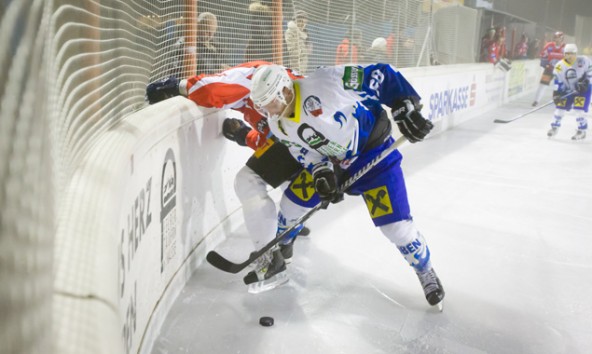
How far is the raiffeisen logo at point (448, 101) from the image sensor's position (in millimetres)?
6598

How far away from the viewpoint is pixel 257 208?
2438mm

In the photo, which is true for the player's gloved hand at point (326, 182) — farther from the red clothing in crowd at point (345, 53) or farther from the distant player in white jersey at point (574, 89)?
the distant player in white jersey at point (574, 89)

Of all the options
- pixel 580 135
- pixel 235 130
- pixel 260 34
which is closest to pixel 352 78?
pixel 235 130

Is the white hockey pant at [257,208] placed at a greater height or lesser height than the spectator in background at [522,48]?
lesser

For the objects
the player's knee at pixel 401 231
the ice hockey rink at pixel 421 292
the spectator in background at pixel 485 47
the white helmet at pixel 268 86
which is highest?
the spectator in background at pixel 485 47

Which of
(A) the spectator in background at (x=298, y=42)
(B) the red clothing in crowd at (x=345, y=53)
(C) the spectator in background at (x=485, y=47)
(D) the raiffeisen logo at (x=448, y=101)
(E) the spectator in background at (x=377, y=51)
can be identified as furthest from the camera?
(C) the spectator in background at (x=485, y=47)

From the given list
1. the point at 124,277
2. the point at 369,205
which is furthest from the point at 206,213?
the point at 124,277

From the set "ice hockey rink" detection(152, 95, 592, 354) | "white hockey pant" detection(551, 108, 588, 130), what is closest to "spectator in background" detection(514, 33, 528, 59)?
"white hockey pant" detection(551, 108, 588, 130)

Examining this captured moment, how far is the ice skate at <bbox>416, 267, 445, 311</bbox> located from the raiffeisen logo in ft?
14.5

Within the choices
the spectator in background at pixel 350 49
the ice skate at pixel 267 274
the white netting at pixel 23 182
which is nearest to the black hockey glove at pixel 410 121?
the ice skate at pixel 267 274

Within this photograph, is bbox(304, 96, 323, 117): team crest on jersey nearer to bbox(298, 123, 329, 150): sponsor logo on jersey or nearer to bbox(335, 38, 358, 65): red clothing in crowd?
bbox(298, 123, 329, 150): sponsor logo on jersey

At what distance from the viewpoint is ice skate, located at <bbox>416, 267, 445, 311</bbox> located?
2.24 meters

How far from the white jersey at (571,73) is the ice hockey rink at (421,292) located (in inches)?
127

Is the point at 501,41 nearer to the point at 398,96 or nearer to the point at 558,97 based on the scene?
the point at 558,97
